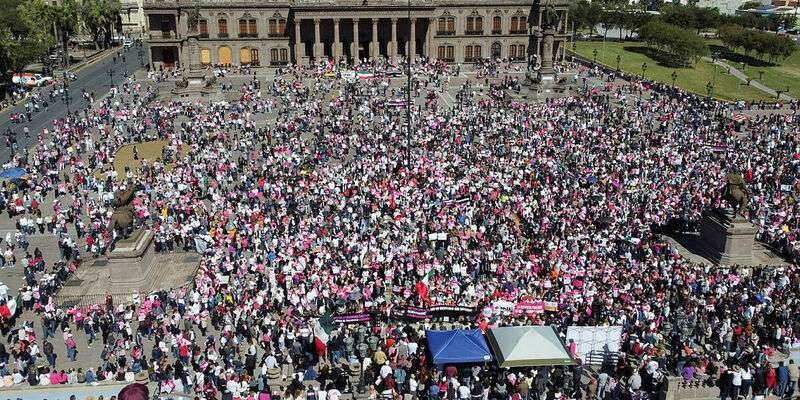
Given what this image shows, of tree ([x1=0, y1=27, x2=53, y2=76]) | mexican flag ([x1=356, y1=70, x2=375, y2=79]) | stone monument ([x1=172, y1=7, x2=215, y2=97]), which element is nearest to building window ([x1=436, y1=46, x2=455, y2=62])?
mexican flag ([x1=356, y1=70, x2=375, y2=79])

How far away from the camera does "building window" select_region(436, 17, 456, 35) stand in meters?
92.7

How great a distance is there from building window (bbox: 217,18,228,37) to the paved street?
12.0 meters

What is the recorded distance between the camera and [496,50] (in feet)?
313

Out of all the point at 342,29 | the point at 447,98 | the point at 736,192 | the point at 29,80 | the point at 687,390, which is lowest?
the point at 687,390

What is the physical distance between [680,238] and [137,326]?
82.1 feet

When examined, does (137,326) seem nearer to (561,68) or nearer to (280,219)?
(280,219)

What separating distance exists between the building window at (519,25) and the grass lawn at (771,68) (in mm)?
34545

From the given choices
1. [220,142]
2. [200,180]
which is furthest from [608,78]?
[200,180]

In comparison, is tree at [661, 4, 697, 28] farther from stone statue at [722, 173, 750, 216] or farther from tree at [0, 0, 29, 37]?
stone statue at [722, 173, 750, 216]

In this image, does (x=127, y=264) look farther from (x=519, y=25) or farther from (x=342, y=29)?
(x=519, y=25)

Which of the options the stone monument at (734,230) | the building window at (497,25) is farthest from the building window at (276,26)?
the stone monument at (734,230)

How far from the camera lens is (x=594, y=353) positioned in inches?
958

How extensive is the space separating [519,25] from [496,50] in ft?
14.1

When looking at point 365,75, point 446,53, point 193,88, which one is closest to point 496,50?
point 446,53
